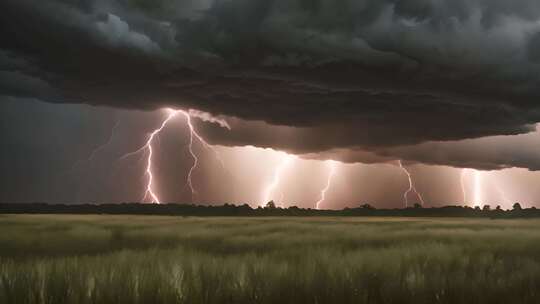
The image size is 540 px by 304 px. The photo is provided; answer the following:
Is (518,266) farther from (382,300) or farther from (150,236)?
(150,236)

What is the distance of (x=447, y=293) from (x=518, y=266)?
3.42 metres

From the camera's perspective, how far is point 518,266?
27.1ft

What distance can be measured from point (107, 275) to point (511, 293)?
13.6 ft

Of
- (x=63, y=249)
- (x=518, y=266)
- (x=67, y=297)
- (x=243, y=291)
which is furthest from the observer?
(x=63, y=249)

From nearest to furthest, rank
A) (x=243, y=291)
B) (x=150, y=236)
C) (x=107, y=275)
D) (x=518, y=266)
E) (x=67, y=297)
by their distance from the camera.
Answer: (x=67, y=297) → (x=243, y=291) → (x=107, y=275) → (x=518, y=266) → (x=150, y=236)

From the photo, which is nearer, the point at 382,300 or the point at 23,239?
the point at 382,300

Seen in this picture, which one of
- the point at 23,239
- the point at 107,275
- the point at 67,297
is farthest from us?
the point at 23,239

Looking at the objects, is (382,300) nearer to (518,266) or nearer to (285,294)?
(285,294)

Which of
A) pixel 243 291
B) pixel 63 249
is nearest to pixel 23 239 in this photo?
pixel 63 249

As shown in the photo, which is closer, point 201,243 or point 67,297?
point 67,297

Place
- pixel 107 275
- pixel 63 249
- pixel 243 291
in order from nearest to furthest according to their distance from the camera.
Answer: pixel 243 291 → pixel 107 275 → pixel 63 249

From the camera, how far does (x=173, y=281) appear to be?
209 inches

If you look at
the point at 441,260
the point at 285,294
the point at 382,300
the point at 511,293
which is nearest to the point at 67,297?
the point at 285,294

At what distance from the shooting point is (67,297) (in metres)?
4.89
